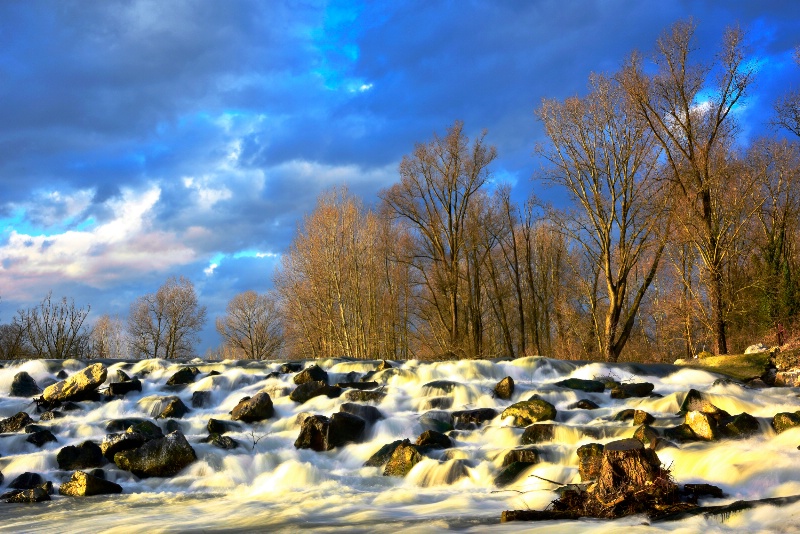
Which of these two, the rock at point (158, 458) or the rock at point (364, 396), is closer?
the rock at point (158, 458)

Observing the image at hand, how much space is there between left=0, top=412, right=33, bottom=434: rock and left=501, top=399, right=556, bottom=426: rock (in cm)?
988

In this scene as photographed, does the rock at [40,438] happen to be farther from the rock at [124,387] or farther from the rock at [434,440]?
the rock at [434,440]

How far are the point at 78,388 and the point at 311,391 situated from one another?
5.45m

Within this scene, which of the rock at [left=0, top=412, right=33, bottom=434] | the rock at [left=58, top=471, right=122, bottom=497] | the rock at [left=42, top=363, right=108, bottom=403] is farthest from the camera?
the rock at [left=42, top=363, right=108, bottom=403]

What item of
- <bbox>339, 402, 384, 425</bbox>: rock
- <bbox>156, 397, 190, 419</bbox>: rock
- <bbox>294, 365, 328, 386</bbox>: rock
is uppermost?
<bbox>294, 365, 328, 386</bbox>: rock

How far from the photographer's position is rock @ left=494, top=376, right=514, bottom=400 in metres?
13.7

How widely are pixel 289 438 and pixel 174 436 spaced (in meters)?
2.12

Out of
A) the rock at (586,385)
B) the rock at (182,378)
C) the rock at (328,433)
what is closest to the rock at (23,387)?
the rock at (182,378)

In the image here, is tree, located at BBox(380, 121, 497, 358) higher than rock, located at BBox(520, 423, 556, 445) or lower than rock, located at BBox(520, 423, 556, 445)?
higher

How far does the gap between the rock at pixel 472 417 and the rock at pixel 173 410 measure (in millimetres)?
6240

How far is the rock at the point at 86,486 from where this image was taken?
376 inches

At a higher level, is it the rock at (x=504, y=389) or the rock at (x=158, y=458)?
the rock at (x=504, y=389)

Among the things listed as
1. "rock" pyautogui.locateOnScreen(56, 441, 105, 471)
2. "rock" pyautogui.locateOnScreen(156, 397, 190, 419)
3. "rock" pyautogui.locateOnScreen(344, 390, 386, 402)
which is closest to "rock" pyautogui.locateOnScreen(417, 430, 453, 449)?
"rock" pyautogui.locateOnScreen(344, 390, 386, 402)

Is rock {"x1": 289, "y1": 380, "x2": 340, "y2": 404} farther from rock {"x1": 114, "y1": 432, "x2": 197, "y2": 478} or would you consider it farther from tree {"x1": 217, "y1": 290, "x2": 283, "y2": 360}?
tree {"x1": 217, "y1": 290, "x2": 283, "y2": 360}
